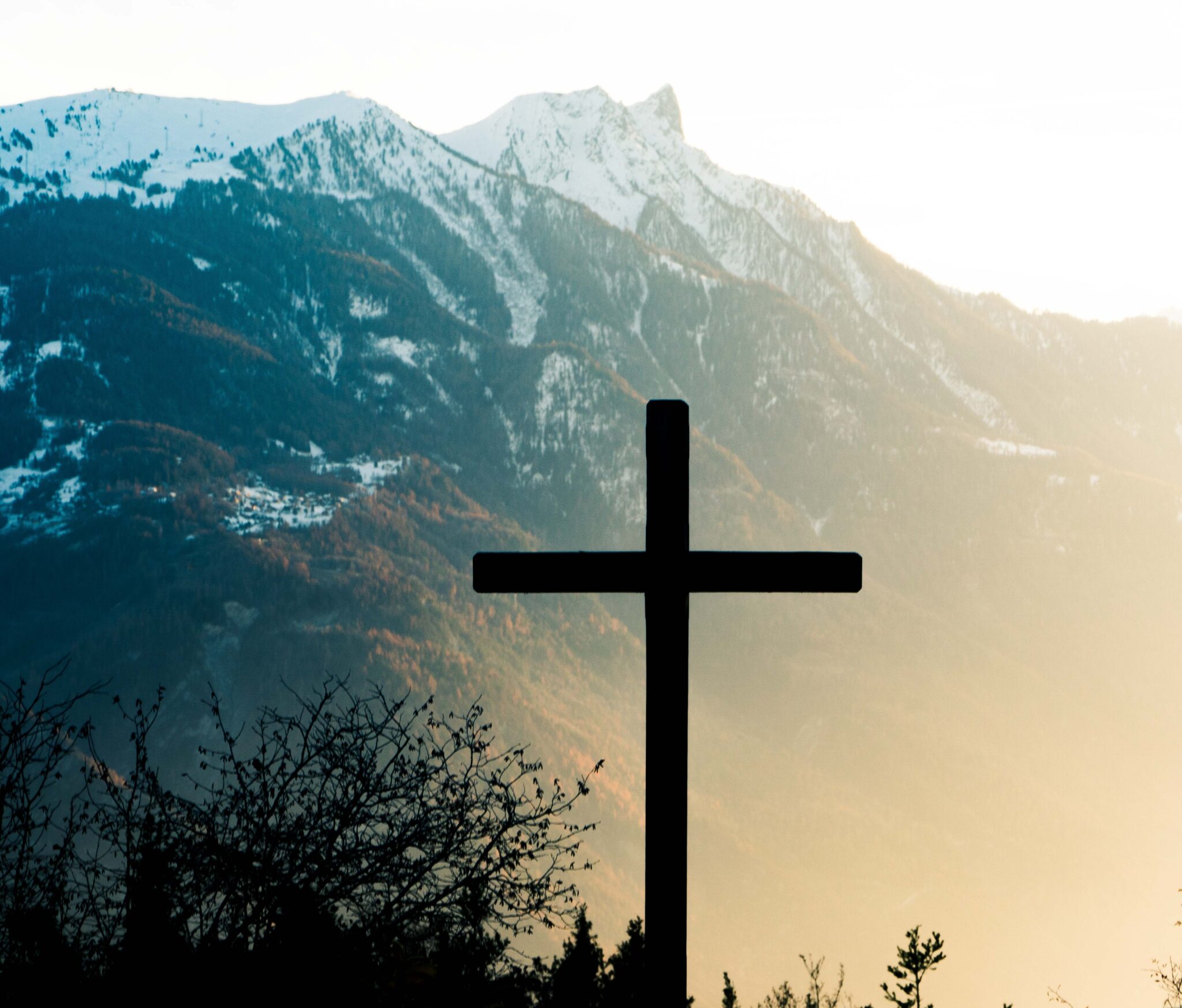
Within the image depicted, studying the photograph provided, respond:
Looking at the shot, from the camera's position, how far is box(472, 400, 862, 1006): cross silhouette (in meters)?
3.71

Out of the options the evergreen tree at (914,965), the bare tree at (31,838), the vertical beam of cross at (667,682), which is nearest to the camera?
the vertical beam of cross at (667,682)

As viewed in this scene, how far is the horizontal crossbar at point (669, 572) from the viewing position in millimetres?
3953

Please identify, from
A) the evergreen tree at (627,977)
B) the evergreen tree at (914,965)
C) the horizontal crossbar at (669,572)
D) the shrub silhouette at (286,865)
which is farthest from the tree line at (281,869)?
the evergreen tree at (914,965)

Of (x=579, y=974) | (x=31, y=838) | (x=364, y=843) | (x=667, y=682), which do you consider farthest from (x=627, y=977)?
(x=667, y=682)

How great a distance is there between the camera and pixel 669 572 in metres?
3.95

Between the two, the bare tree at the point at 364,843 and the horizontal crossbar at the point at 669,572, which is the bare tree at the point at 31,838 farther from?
the horizontal crossbar at the point at 669,572

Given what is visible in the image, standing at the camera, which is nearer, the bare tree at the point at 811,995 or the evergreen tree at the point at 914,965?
the evergreen tree at the point at 914,965

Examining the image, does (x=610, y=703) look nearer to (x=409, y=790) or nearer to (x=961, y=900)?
(x=961, y=900)

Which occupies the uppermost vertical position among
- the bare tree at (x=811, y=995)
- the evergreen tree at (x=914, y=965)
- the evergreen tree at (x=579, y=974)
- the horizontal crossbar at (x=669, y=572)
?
the horizontal crossbar at (x=669, y=572)

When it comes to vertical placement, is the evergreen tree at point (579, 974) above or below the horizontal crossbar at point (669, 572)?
below

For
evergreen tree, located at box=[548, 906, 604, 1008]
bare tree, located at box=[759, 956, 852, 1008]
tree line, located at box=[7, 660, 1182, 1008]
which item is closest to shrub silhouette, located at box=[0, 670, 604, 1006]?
tree line, located at box=[7, 660, 1182, 1008]

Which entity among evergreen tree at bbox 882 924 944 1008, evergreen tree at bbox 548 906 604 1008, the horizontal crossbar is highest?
the horizontal crossbar

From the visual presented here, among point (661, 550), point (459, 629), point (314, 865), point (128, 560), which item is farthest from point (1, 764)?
point (128, 560)

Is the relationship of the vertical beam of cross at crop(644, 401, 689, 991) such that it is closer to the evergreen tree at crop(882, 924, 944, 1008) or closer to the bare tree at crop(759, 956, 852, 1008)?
the evergreen tree at crop(882, 924, 944, 1008)
